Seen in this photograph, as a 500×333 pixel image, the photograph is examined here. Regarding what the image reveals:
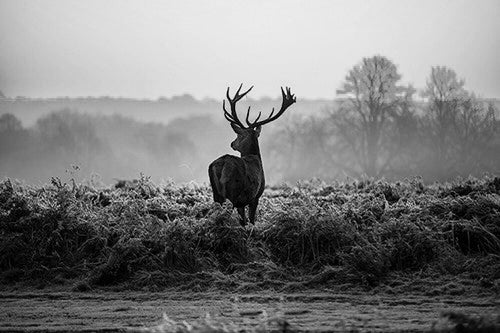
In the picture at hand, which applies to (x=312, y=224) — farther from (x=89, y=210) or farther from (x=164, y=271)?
(x=89, y=210)

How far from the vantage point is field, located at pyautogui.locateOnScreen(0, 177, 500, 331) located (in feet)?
31.4

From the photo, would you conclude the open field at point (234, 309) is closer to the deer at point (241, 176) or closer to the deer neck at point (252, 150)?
the deer at point (241, 176)

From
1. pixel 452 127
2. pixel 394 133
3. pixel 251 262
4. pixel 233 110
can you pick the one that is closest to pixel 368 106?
pixel 394 133

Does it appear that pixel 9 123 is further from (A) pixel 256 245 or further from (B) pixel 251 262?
(B) pixel 251 262

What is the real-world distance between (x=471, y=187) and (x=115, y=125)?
156 feet

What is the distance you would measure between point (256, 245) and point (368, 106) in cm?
3780

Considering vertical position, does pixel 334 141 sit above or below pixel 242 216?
above

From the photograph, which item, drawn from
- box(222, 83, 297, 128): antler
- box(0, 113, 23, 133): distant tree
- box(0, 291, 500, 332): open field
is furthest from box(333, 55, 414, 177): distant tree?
box(0, 291, 500, 332): open field

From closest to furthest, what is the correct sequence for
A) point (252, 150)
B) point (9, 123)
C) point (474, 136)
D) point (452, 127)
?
point (252, 150) < point (474, 136) < point (452, 127) < point (9, 123)

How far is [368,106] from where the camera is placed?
49.3 m

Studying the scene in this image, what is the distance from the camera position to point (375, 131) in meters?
48.5

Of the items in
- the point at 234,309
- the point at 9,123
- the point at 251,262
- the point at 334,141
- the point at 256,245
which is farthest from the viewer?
the point at 334,141

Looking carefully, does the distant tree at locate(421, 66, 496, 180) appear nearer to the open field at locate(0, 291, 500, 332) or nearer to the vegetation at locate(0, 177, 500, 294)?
the vegetation at locate(0, 177, 500, 294)

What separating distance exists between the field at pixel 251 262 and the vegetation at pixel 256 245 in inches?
1.1
